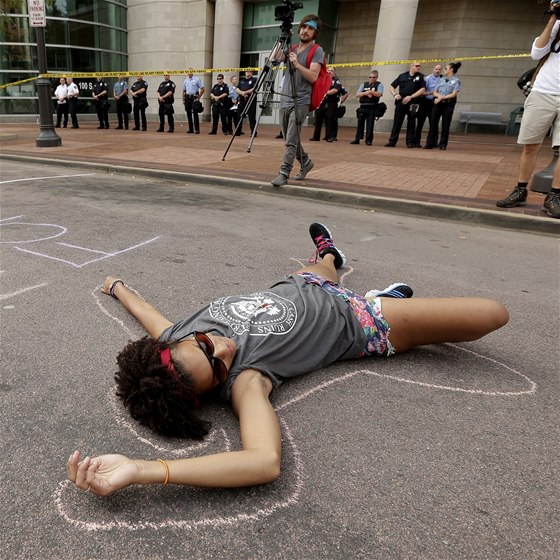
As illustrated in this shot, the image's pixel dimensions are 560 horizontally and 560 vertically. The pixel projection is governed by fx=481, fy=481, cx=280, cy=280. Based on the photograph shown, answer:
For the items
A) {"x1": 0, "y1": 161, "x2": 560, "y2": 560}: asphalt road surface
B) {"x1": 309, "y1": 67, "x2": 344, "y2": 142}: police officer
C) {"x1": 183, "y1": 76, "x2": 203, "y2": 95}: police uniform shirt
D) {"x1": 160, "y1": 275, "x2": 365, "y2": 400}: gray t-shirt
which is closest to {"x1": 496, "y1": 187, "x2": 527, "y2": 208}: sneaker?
{"x1": 0, "y1": 161, "x2": 560, "y2": 560}: asphalt road surface

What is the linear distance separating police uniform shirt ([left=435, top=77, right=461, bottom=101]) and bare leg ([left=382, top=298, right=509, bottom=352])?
10811 mm

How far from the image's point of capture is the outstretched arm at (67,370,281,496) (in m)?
1.45

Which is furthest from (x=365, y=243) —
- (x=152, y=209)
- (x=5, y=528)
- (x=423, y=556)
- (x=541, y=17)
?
(x=541, y=17)

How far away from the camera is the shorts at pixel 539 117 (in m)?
5.42

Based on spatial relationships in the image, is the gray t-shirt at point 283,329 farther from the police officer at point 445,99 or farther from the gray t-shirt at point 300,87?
the police officer at point 445,99

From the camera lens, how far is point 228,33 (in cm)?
1933

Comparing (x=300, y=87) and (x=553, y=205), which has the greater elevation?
(x=300, y=87)

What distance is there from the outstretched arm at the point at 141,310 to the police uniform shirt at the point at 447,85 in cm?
1097

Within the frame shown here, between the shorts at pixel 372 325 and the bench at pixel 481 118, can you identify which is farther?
the bench at pixel 481 118

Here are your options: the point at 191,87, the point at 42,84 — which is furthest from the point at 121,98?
the point at 42,84

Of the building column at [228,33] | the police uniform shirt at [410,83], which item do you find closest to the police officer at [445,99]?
the police uniform shirt at [410,83]

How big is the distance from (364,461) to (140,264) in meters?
2.55

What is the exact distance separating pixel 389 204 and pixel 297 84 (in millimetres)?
2164

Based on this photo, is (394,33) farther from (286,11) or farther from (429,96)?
(286,11)
